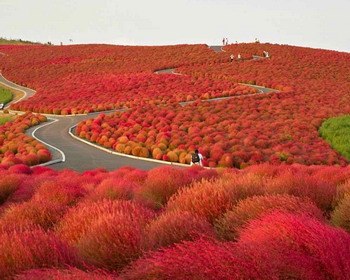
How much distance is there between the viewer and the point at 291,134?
26.7 m

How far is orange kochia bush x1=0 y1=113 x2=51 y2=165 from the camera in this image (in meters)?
20.4

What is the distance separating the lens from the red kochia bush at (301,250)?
4094mm

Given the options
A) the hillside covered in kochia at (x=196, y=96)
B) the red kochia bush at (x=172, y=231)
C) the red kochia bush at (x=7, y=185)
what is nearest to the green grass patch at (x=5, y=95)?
the hillside covered in kochia at (x=196, y=96)

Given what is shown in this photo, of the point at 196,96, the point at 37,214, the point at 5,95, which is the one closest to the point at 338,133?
the point at 196,96

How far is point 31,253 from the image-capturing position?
194 inches

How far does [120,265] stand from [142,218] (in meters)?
1.16

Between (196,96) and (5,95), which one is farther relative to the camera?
(5,95)

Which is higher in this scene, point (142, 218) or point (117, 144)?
point (142, 218)

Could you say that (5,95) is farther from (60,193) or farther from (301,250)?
(301,250)

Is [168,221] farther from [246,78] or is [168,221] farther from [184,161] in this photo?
[246,78]

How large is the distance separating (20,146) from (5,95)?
29455mm

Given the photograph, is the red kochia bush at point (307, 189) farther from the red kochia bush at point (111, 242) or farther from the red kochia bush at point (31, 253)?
the red kochia bush at point (31, 253)

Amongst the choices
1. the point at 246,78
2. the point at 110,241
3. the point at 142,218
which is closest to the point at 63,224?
the point at 142,218

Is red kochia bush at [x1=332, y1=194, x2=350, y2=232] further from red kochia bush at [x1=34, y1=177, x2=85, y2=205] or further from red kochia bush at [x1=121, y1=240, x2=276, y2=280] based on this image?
red kochia bush at [x1=34, y1=177, x2=85, y2=205]
